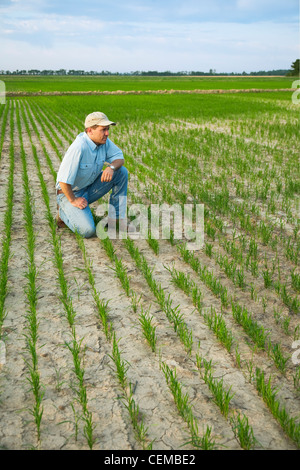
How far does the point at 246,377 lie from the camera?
7.97 feet

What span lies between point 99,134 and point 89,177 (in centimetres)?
50

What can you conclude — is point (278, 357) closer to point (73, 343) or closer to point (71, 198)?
point (73, 343)

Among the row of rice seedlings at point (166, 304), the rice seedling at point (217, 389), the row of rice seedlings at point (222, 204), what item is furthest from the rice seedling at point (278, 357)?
the row of rice seedlings at point (222, 204)

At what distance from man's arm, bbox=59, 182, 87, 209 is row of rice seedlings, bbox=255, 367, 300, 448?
2.61 metres

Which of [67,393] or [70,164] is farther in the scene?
[70,164]

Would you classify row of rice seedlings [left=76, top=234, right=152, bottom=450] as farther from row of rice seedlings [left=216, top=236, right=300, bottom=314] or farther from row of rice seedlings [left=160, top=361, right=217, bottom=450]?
row of rice seedlings [left=216, top=236, right=300, bottom=314]

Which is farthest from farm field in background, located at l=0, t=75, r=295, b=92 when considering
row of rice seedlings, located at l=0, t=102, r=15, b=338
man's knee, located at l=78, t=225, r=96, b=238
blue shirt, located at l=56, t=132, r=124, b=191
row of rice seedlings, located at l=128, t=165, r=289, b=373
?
row of rice seedlings, located at l=128, t=165, r=289, b=373

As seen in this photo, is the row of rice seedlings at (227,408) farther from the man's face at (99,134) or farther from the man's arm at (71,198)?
Answer: the man's face at (99,134)

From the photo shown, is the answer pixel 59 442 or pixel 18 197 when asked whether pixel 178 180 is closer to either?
pixel 18 197

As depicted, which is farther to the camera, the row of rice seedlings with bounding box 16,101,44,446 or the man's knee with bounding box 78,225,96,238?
the man's knee with bounding box 78,225,96,238

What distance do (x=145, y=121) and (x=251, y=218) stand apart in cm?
1092

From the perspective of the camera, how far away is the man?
13.7 feet
